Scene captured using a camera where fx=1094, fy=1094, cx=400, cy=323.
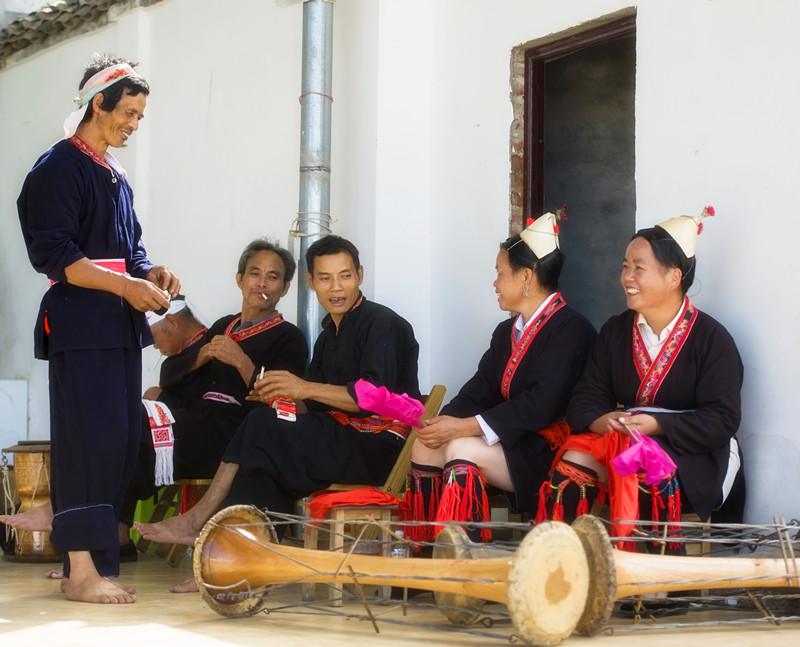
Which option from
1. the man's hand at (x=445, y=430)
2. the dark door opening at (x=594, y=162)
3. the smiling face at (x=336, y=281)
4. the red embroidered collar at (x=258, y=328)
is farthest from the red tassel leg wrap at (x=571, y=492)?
the dark door opening at (x=594, y=162)

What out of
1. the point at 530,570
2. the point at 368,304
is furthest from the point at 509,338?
the point at 530,570

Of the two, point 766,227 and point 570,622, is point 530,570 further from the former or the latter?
point 766,227

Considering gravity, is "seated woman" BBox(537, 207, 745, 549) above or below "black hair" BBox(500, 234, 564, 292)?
below

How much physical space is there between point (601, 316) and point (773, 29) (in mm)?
2674

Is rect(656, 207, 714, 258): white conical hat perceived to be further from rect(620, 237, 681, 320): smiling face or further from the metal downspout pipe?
the metal downspout pipe

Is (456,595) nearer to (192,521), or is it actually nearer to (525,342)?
(525,342)

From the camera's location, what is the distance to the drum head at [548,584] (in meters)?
2.67

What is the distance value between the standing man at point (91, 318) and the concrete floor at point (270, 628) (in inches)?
8.3

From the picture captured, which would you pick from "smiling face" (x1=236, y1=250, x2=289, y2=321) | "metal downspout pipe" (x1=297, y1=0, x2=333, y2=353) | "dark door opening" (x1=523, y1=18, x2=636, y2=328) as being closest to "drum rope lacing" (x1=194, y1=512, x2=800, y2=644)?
"smiling face" (x1=236, y1=250, x2=289, y2=321)

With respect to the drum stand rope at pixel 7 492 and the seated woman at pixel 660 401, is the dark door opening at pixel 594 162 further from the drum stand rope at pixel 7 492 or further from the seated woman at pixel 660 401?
the drum stand rope at pixel 7 492

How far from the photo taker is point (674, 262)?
391 centimetres

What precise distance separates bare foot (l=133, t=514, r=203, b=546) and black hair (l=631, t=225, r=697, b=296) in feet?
6.78

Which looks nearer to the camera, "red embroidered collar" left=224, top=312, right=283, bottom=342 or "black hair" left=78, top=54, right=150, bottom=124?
"black hair" left=78, top=54, right=150, bottom=124

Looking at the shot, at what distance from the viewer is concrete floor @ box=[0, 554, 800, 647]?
2.97 metres
